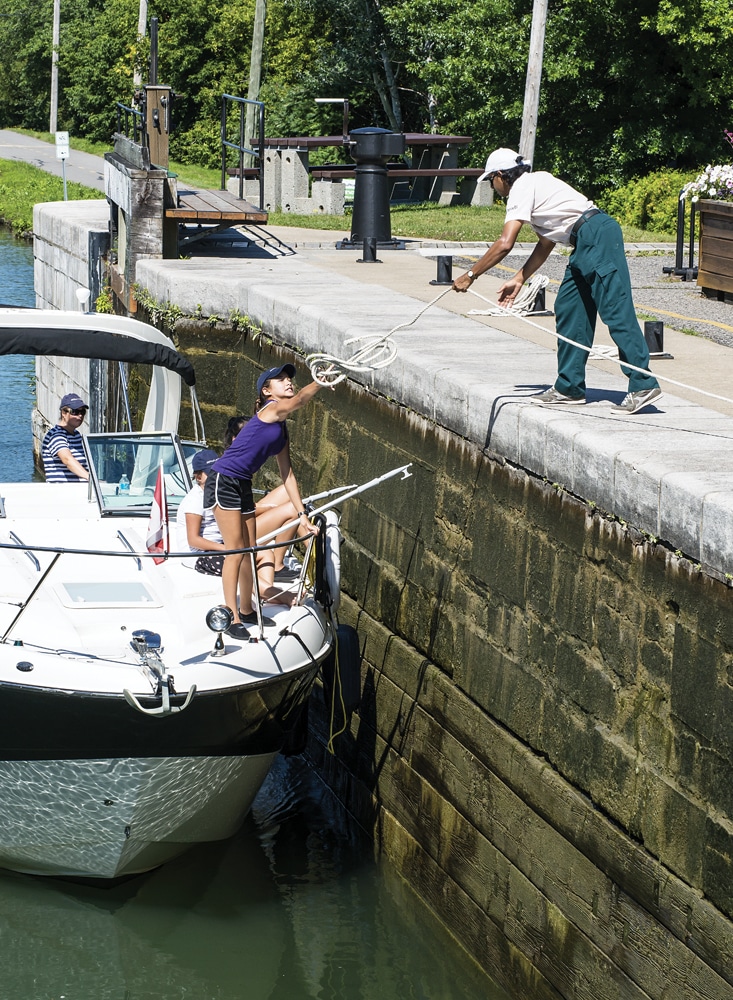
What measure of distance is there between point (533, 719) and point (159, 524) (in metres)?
2.80

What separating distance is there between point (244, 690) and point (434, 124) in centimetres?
2849

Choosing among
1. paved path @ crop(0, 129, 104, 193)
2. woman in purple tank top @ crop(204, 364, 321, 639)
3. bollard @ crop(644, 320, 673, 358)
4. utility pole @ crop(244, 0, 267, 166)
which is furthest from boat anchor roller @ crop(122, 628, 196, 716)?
paved path @ crop(0, 129, 104, 193)

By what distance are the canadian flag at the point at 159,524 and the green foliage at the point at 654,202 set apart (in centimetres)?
1580

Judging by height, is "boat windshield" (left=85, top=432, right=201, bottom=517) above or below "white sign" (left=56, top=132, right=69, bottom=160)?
below

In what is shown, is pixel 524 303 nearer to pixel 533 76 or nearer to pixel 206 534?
pixel 206 534

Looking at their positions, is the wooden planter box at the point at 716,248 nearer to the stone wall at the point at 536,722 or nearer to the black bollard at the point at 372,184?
the black bollard at the point at 372,184

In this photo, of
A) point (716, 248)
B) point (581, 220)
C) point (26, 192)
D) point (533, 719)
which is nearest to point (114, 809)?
point (533, 719)

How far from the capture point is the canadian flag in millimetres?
7996

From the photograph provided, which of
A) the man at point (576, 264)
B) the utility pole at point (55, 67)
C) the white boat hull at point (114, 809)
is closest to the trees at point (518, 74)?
the utility pole at point (55, 67)

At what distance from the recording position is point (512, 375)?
7824 millimetres

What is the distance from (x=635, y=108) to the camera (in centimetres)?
2873

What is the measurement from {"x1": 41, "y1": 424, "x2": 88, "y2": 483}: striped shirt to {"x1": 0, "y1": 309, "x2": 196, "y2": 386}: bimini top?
3.46 feet

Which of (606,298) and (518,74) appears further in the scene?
(518,74)

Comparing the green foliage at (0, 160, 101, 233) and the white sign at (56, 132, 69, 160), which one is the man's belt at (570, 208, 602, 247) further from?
the green foliage at (0, 160, 101, 233)
